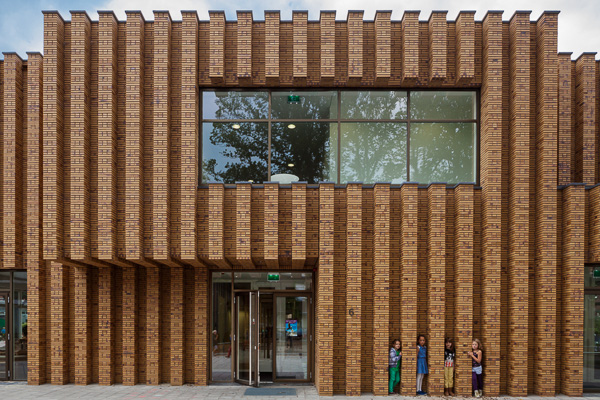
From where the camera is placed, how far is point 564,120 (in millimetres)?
11211

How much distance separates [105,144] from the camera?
416 inches

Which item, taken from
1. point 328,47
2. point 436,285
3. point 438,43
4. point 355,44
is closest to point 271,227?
point 436,285

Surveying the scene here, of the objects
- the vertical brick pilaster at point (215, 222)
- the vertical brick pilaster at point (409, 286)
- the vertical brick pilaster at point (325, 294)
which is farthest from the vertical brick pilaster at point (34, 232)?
the vertical brick pilaster at point (409, 286)

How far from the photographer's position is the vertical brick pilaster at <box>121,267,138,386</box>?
1098 cm

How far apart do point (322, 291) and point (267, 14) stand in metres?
7.37

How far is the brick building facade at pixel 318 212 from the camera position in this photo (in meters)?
10.4

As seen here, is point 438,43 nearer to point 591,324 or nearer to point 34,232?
point 591,324

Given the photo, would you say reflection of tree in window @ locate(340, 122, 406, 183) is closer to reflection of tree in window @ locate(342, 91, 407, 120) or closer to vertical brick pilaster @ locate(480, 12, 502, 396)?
reflection of tree in window @ locate(342, 91, 407, 120)

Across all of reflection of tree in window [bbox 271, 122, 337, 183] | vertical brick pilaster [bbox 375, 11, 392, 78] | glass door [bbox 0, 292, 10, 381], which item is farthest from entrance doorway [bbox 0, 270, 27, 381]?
vertical brick pilaster [bbox 375, 11, 392, 78]

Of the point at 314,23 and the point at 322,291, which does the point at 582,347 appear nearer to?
the point at 322,291

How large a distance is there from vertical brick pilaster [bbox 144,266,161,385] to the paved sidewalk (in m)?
0.36

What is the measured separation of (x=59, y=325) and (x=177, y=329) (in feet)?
10.2

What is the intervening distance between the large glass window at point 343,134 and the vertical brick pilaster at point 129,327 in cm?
374

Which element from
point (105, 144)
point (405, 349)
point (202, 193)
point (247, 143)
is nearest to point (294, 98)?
point (247, 143)
